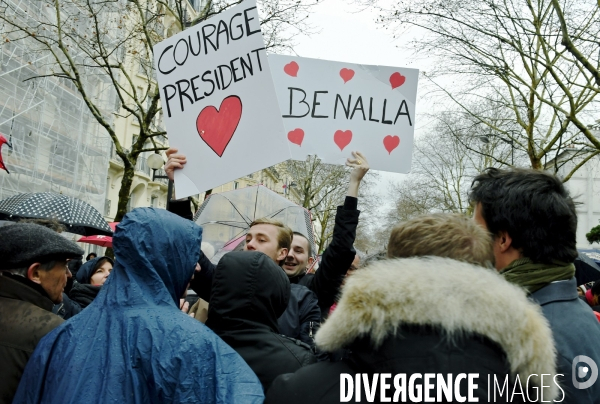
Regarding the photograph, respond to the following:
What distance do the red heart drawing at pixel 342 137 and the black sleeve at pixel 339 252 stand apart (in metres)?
1.00

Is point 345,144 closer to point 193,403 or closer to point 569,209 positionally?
point 569,209

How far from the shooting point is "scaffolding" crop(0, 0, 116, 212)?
1590cm

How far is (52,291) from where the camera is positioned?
8.16 feet

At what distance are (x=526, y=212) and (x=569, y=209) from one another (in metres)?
0.16

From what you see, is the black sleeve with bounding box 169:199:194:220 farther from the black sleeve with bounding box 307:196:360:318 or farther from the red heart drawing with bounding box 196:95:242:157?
the black sleeve with bounding box 307:196:360:318

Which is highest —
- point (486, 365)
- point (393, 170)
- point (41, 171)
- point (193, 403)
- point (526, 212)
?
point (41, 171)

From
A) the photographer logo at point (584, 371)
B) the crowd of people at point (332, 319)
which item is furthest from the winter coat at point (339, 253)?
the photographer logo at point (584, 371)

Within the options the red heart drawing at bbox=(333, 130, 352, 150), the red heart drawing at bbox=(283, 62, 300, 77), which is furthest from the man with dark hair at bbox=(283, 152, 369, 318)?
the red heart drawing at bbox=(283, 62, 300, 77)

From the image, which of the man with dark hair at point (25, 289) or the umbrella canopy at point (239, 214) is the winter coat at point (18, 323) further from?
the umbrella canopy at point (239, 214)

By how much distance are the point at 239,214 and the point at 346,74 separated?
2.35 m

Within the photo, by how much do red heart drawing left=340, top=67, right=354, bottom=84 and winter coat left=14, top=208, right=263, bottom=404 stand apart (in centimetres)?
250

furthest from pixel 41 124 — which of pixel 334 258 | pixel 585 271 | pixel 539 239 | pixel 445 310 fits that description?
pixel 445 310

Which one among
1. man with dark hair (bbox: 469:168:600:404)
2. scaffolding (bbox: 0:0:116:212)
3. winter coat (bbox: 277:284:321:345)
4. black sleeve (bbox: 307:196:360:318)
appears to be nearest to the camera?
man with dark hair (bbox: 469:168:600:404)

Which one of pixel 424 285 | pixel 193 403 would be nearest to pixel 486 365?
pixel 424 285
